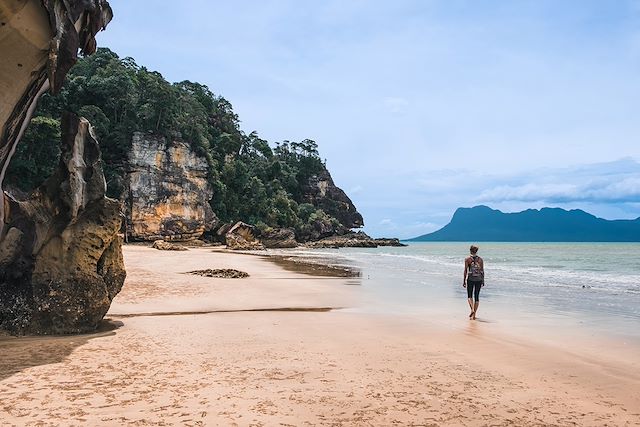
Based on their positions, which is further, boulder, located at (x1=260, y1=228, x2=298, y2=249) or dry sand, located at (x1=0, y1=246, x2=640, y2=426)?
boulder, located at (x1=260, y1=228, x2=298, y2=249)

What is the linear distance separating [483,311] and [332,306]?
151 inches

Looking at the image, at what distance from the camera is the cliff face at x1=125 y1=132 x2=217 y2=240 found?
158 ft

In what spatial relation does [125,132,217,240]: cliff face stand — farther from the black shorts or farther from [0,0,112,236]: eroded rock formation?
[0,0,112,236]: eroded rock formation

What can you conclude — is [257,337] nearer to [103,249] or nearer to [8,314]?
[103,249]

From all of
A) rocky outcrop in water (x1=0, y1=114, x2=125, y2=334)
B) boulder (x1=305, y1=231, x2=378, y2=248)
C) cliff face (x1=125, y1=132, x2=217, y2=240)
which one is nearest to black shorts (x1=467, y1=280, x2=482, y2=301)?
rocky outcrop in water (x1=0, y1=114, x2=125, y2=334)

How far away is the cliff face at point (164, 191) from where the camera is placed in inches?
1895

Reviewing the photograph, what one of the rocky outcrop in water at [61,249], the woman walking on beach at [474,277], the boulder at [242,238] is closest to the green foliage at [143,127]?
the boulder at [242,238]

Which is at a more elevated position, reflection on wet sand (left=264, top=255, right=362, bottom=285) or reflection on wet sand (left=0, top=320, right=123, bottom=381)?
reflection on wet sand (left=0, top=320, right=123, bottom=381)

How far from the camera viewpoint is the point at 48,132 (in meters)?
37.8

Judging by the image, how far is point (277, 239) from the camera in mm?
62844

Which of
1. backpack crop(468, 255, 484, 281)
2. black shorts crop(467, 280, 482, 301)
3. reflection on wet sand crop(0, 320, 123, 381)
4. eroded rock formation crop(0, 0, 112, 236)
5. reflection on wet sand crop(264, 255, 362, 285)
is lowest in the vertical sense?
reflection on wet sand crop(264, 255, 362, 285)

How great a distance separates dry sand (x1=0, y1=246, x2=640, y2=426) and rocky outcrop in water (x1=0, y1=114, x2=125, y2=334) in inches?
19.4

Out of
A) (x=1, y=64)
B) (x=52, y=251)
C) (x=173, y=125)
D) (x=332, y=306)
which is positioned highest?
(x=173, y=125)

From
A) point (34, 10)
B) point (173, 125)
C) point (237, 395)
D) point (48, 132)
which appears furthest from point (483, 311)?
point (173, 125)
